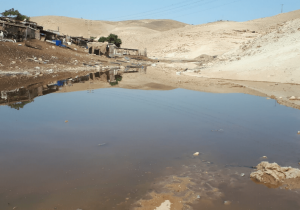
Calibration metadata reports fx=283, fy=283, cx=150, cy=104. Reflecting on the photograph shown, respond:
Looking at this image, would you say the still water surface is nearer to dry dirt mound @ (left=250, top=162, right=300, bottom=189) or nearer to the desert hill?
dry dirt mound @ (left=250, top=162, right=300, bottom=189)

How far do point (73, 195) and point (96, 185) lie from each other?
396 mm

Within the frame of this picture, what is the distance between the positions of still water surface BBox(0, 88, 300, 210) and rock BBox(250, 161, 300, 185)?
18 centimetres

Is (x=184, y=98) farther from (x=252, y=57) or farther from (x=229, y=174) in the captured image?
(x=252, y=57)

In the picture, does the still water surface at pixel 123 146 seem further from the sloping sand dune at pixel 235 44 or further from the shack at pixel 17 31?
the shack at pixel 17 31

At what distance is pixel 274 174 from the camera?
445cm

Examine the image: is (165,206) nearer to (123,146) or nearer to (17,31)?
(123,146)

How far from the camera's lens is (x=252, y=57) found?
21.3 meters

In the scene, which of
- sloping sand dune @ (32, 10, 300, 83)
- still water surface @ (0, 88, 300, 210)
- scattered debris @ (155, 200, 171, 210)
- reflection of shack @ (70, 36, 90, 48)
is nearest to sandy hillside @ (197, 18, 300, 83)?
sloping sand dune @ (32, 10, 300, 83)

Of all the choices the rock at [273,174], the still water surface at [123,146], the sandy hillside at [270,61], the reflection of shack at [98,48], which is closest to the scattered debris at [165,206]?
the still water surface at [123,146]

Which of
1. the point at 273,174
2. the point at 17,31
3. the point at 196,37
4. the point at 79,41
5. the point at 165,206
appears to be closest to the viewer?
the point at 165,206

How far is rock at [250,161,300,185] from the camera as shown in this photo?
4.41 meters

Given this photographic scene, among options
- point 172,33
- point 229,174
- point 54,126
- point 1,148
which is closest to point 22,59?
point 54,126

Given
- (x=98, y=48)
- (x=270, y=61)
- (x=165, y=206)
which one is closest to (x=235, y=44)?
(x=98, y=48)

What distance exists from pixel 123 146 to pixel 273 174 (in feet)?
9.63
